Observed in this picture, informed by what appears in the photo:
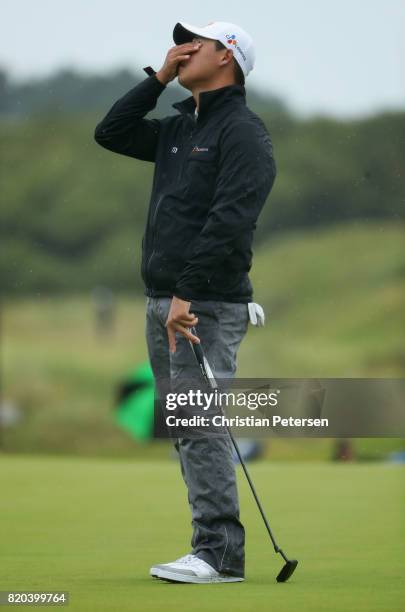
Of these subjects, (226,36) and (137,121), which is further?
(137,121)

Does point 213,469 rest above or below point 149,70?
below

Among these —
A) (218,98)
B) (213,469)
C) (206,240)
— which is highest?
(218,98)

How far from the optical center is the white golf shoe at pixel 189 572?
332 cm

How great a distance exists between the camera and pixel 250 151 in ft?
10.9

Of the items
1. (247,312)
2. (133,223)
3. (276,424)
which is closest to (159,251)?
(247,312)

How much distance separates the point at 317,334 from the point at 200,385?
51.0 meters

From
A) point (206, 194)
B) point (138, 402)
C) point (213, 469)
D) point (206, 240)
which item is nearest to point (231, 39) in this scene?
A: point (206, 194)

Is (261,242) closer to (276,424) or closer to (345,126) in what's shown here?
(345,126)

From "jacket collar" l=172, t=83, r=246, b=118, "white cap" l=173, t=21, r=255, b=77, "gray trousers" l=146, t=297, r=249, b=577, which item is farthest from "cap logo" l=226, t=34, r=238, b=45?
"gray trousers" l=146, t=297, r=249, b=577

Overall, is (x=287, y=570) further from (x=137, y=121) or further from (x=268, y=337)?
(x=268, y=337)

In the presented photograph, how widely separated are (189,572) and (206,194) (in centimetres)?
89

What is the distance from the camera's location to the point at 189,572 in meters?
3.34

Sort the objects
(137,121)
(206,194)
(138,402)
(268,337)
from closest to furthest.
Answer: (206,194)
(137,121)
(138,402)
(268,337)

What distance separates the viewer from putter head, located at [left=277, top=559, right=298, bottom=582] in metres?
3.32
